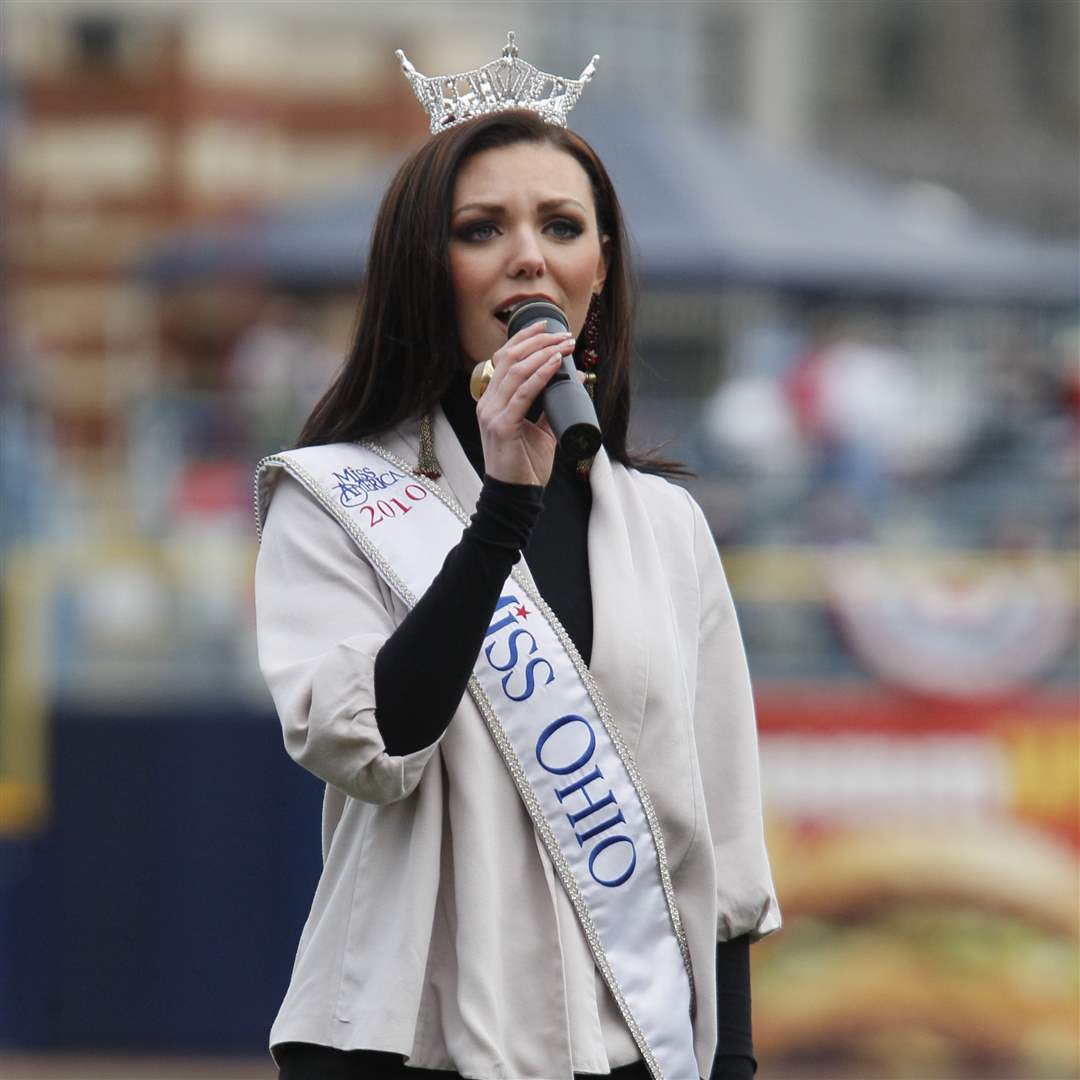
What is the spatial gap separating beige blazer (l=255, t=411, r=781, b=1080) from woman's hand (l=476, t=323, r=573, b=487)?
24cm

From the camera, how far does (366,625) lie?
2.54 meters

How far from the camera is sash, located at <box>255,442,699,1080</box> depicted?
8.45ft

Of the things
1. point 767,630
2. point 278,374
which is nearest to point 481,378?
point 767,630

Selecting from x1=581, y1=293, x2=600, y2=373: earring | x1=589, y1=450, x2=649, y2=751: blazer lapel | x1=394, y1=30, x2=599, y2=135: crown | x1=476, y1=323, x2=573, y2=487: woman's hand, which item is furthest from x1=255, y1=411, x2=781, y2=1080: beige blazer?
x1=394, y1=30, x2=599, y2=135: crown

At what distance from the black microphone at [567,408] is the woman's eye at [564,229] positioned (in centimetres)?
20

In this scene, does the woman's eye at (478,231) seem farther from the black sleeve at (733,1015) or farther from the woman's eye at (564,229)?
the black sleeve at (733,1015)

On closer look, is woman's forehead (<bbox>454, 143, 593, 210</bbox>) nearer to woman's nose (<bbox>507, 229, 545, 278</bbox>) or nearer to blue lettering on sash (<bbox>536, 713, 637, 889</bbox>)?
woman's nose (<bbox>507, 229, 545, 278</bbox>)

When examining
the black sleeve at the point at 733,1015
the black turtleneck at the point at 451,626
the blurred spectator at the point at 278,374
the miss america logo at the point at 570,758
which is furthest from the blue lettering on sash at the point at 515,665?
the blurred spectator at the point at 278,374

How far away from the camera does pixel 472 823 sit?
2502 mm

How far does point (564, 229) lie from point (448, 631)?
0.56 meters

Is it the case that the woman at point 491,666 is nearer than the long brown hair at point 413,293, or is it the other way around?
the woman at point 491,666

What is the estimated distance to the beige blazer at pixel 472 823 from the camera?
2.45 m

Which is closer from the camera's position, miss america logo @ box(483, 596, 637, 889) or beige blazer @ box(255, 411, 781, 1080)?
beige blazer @ box(255, 411, 781, 1080)

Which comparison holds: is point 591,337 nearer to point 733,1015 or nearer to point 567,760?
point 567,760
